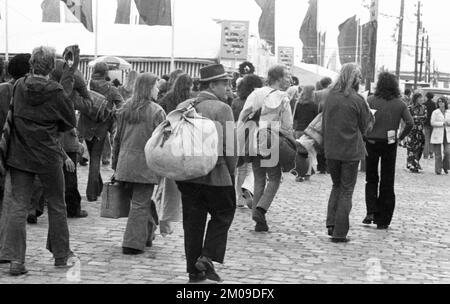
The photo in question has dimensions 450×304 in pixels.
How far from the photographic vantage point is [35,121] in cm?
722

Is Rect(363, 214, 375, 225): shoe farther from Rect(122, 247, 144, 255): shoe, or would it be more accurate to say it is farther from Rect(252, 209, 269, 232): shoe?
Rect(122, 247, 144, 255): shoe

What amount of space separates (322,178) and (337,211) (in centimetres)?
835

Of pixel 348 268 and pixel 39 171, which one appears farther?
pixel 348 268

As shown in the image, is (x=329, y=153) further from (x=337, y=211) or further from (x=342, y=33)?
(x=342, y=33)

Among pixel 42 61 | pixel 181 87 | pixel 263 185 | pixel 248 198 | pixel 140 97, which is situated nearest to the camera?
pixel 42 61

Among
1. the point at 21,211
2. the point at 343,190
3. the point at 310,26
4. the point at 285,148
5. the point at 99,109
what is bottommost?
the point at 343,190

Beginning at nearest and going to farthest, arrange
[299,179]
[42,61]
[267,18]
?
[42,61] → [299,179] → [267,18]

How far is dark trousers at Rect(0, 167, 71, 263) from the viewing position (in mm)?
7223

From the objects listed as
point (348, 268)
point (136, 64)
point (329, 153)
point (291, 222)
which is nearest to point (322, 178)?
point (291, 222)

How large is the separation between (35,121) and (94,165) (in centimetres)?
461

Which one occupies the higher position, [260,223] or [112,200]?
[112,200]

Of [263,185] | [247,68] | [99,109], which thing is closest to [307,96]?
[247,68]

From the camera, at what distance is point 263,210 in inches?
395

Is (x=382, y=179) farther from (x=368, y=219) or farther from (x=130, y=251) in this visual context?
(x=130, y=251)
